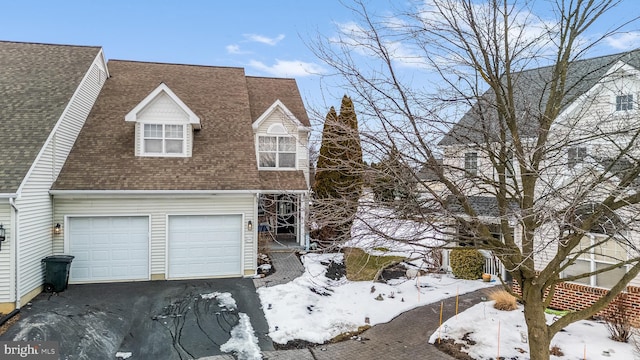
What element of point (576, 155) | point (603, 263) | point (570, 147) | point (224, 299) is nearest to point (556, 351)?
point (603, 263)

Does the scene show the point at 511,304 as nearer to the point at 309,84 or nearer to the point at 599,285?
the point at 599,285

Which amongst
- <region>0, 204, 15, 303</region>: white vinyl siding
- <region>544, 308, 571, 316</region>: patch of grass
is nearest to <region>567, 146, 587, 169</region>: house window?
<region>544, 308, 571, 316</region>: patch of grass

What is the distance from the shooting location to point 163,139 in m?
13.3

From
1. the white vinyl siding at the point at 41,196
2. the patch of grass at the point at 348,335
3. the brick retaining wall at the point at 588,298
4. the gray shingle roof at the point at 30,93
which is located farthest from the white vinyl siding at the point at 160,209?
the brick retaining wall at the point at 588,298

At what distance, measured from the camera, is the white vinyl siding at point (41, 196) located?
32.4 feet

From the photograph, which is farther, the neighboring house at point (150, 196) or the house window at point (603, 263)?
the neighboring house at point (150, 196)

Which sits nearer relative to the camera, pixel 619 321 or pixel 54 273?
pixel 619 321

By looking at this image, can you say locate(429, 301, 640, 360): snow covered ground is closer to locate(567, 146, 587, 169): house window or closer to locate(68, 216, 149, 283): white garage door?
locate(567, 146, 587, 169): house window

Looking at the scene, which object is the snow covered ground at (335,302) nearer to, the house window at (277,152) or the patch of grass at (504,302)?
the patch of grass at (504,302)

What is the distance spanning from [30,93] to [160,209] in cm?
552

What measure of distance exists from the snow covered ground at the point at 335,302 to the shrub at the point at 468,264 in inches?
11.7

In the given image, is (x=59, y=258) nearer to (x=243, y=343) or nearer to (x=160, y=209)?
(x=160, y=209)

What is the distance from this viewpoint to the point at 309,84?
5707 millimetres

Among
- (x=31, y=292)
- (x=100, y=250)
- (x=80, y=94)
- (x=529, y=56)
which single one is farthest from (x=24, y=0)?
(x=529, y=56)
